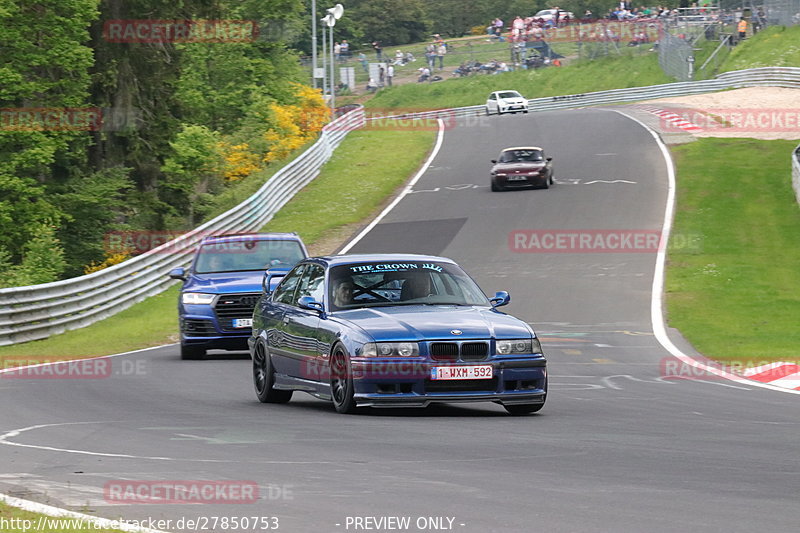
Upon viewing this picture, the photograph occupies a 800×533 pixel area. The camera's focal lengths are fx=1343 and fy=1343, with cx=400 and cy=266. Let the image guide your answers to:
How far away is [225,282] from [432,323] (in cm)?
823

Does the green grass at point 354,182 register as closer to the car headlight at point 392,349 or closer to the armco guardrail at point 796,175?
the armco guardrail at point 796,175

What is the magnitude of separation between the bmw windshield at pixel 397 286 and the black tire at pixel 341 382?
2.27ft

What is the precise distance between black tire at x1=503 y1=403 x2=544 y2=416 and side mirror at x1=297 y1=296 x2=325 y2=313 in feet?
6.34

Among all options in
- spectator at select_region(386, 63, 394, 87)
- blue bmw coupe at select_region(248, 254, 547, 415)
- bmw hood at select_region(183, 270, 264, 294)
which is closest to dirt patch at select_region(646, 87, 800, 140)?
spectator at select_region(386, 63, 394, 87)

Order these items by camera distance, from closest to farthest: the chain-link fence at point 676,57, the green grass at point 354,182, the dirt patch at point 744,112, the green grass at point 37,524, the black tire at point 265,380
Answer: the green grass at point 37,524, the black tire at point 265,380, the green grass at point 354,182, the dirt patch at point 744,112, the chain-link fence at point 676,57

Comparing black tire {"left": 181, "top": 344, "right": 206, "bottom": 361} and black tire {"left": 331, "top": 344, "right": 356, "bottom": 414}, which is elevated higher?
black tire {"left": 331, "top": 344, "right": 356, "bottom": 414}

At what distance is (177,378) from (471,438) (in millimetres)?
6971

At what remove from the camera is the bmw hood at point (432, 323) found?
36.6 feet

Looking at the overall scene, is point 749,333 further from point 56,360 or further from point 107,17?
point 107,17

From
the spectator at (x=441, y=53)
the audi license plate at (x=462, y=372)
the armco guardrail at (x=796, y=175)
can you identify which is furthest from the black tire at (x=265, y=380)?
the spectator at (x=441, y=53)

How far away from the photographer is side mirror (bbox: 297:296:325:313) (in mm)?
12294

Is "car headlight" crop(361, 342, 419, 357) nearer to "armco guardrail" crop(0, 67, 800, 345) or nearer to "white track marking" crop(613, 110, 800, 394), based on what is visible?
"white track marking" crop(613, 110, 800, 394)

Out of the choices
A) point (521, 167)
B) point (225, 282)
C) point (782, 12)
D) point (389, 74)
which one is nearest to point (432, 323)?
point (225, 282)

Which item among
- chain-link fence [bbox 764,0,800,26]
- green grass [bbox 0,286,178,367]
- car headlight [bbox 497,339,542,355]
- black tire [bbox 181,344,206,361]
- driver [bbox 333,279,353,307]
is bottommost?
green grass [bbox 0,286,178,367]
